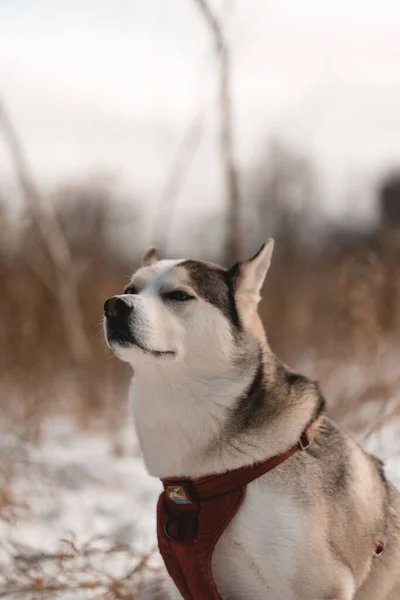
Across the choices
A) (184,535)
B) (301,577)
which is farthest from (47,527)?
(301,577)

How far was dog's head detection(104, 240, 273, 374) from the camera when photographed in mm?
2646

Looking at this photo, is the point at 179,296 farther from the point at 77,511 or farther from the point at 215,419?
the point at 77,511

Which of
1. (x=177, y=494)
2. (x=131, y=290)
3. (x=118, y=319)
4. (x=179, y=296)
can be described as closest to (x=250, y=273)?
(x=179, y=296)

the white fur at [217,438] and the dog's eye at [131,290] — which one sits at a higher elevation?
the dog's eye at [131,290]

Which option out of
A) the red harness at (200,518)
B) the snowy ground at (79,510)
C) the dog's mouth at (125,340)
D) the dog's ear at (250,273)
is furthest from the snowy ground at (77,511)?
the dog's ear at (250,273)

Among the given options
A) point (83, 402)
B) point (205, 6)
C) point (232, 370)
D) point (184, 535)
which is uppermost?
point (205, 6)

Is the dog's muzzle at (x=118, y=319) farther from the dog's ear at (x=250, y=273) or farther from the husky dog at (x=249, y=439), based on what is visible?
the dog's ear at (x=250, y=273)

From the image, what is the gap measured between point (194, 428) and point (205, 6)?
3.94 meters

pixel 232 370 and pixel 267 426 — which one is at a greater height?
pixel 232 370

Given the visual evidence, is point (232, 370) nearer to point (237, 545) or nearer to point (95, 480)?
point (237, 545)

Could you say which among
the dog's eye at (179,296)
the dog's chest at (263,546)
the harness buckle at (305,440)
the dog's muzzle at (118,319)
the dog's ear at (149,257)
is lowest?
the dog's chest at (263,546)

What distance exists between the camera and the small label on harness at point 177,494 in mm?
2742

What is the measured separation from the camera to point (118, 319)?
265 centimetres

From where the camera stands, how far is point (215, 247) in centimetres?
1009
